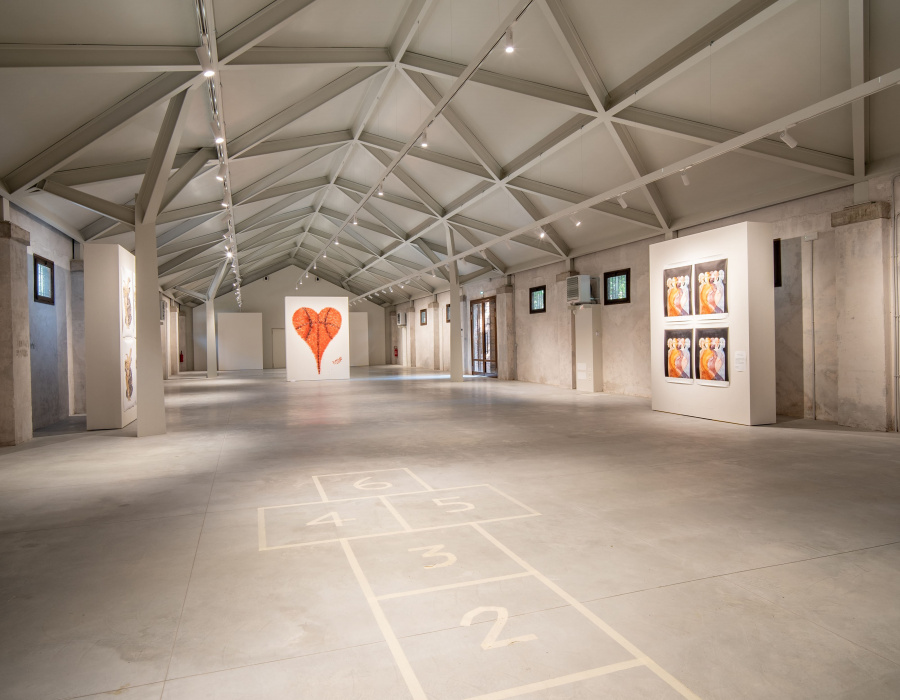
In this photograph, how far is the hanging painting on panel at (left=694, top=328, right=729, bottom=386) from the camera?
10438 millimetres

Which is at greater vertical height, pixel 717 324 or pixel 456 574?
pixel 717 324

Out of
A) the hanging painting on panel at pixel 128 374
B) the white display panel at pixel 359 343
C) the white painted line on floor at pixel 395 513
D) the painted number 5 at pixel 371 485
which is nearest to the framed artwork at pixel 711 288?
the painted number 5 at pixel 371 485

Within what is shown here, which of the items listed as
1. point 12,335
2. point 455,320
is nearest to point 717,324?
point 455,320

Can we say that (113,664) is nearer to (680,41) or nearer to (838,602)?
(838,602)

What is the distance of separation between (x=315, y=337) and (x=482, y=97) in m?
14.2

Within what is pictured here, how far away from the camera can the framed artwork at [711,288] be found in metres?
10.4

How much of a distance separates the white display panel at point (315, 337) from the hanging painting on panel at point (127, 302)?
1112cm

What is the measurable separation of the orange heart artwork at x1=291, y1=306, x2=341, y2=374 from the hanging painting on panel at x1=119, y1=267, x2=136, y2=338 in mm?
11330

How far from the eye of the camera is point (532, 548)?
4.21m

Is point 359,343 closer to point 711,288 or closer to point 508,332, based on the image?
point 508,332

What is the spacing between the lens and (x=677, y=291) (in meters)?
11.5

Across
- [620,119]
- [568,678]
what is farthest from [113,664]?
[620,119]

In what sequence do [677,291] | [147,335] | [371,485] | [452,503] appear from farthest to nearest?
1. [677,291]
2. [147,335]
3. [371,485]
4. [452,503]

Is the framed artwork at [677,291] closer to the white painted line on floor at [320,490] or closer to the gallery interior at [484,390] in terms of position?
the gallery interior at [484,390]
